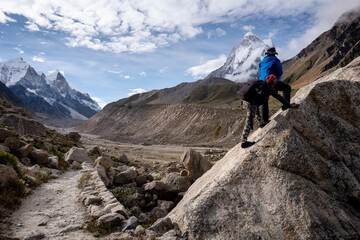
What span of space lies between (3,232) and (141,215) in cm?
489

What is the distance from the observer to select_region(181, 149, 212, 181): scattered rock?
14789 mm

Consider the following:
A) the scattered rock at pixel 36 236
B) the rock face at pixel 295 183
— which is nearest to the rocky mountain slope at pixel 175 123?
the rock face at pixel 295 183

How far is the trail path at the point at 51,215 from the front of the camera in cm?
722

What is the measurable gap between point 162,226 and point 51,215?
14.9 ft

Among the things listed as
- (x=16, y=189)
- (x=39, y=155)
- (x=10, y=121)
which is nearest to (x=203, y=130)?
(x=10, y=121)

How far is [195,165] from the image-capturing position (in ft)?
49.3

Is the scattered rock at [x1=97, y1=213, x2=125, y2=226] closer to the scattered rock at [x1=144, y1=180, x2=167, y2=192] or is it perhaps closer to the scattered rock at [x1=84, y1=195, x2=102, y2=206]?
the scattered rock at [x1=84, y1=195, x2=102, y2=206]

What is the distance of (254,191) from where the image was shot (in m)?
6.86

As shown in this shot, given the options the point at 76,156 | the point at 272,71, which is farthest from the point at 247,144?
the point at 76,156

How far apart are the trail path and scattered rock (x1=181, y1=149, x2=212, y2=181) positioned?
6316 mm

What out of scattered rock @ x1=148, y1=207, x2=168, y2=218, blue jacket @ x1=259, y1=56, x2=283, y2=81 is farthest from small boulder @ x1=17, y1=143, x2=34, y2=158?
blue jacket @ x1=259, y1=56, x2=283, y2=81

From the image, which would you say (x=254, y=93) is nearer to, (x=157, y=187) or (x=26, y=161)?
(x=157, y=187)

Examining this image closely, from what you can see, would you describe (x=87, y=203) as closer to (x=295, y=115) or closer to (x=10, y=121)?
(x=295, y=115)

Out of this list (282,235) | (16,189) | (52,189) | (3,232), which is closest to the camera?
(282,235)
